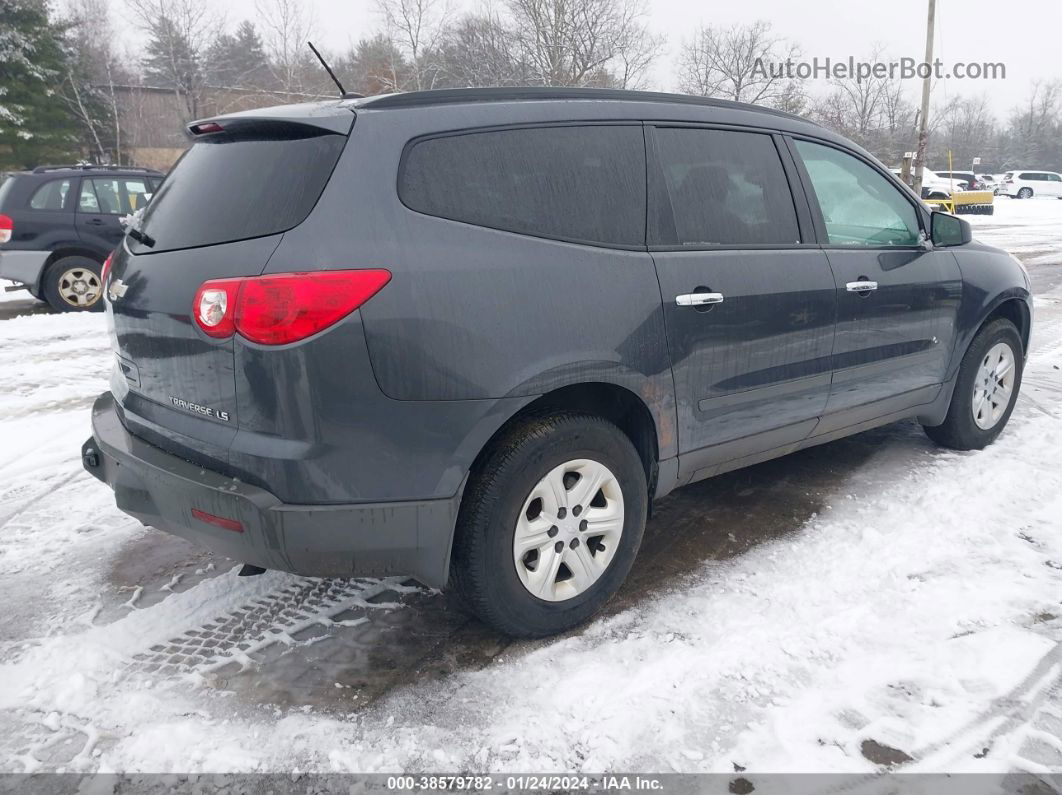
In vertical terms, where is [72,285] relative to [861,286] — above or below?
below

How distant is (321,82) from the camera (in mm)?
30984

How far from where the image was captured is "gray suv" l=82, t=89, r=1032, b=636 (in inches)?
93.4

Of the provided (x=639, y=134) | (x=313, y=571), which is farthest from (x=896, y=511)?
(x=313, y=571)

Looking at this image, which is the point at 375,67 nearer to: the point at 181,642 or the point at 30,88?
the point at 30,88

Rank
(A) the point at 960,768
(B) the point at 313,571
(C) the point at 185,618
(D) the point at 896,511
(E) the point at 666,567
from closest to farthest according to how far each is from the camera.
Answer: (A) the point at 960,768 < (B) the point at 313,571 < (C) the point at 185,618 < (E) the point at 666,567 < (D) the point at 896,511

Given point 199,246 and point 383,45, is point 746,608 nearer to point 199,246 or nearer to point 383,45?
point 199,246

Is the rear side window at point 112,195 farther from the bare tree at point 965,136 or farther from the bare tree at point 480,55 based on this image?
the bare tree at point 965,136

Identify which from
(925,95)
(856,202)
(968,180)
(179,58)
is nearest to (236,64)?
(179,58)

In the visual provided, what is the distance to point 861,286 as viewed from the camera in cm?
381

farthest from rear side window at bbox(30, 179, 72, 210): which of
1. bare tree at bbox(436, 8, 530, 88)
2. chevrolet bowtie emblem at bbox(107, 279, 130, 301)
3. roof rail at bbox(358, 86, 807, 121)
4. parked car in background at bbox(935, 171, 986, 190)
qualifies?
parked car in background at bbox(935, 171, 986, 190)

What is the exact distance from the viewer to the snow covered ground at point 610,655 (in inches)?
92.7

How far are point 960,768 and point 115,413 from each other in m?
3.05

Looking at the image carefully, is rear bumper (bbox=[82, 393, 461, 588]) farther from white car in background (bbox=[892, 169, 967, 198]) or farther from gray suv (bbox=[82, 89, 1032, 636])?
white car in background (bbox=[892, 169, 967, 198])

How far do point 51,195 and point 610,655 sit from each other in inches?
405
